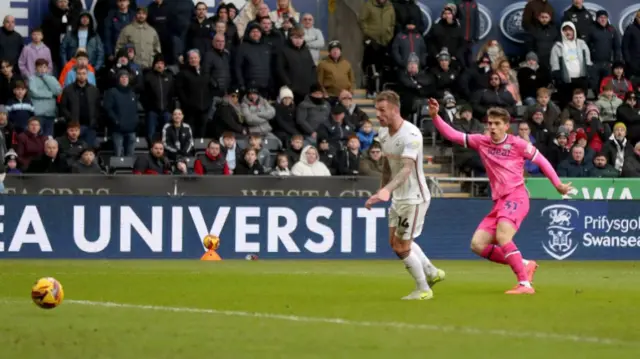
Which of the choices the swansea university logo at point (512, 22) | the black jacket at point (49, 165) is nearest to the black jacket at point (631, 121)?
the swansea university logo at point (512, 22)

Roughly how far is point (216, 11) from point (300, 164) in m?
5.27

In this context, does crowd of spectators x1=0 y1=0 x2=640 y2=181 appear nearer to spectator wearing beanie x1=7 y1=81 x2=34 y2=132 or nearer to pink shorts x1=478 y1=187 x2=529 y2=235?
spectator wearing beanie x1=7 y1=81 x2=34 y2=132

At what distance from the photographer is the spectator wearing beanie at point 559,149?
92.4 feet

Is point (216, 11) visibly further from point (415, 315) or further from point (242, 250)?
point (415, 315)

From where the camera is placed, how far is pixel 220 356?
938 cm

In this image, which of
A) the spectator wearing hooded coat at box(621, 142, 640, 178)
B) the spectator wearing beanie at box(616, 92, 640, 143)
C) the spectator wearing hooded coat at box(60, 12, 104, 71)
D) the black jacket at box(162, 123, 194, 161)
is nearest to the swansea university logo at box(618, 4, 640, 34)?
the spectator wearing beanie at box(616, 92, 640, 143)

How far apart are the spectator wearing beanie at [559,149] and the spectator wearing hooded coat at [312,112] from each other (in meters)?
4.68

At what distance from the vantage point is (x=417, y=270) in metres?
14.2

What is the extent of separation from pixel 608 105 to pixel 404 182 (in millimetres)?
17212

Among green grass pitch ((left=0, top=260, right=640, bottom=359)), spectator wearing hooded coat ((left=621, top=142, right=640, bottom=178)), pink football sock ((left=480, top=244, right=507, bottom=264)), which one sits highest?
spectator wearing hooded coat ((left=621, top=142, right=640, bottom=178))

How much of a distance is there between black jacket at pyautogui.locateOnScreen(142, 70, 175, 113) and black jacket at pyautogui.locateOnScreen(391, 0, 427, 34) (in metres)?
6.03

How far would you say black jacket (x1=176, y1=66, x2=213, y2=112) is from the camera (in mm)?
26938

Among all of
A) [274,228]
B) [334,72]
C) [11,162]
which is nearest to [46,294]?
[274,228]

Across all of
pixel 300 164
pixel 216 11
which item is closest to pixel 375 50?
pixel 216 11
